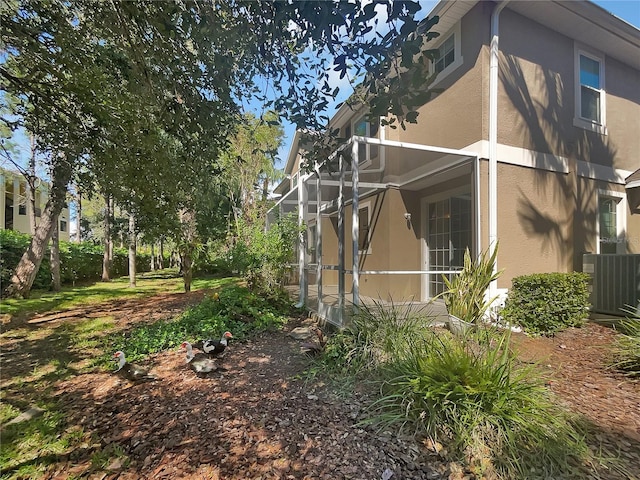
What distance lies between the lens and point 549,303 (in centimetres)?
525

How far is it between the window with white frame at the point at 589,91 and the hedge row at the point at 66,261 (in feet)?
50.6

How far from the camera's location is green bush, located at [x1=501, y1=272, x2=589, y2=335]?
17.2 ft

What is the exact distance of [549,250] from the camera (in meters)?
6.34

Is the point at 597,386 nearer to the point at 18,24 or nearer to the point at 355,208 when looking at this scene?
the point at 355,208

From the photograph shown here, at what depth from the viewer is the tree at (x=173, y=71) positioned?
7.89 ft

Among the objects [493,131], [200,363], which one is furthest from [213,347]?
[493,131]

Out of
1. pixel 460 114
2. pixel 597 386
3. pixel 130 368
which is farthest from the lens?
pixel 460 114

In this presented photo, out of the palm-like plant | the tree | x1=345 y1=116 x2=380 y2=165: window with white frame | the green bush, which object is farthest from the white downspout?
the tree

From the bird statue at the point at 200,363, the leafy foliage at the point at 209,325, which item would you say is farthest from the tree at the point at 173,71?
the bird statue at the point at 200,363

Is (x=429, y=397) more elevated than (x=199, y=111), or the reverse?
(x=199, y=111)

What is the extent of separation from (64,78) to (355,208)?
412cm

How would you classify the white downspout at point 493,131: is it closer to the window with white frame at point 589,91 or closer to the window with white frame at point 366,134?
the window with white frame at point 589,91

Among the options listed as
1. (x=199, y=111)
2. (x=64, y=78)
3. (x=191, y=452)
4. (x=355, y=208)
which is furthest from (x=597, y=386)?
(x=64, y=78)

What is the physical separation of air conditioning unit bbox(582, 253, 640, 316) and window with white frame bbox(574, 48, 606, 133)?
2.98 m
